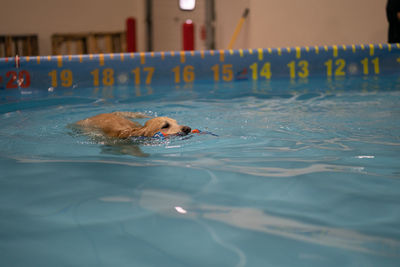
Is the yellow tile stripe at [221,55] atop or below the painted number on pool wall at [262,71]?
atop

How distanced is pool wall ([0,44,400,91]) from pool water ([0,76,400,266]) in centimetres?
242

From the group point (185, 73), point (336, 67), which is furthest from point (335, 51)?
point (185, 73)

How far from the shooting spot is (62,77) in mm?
5992

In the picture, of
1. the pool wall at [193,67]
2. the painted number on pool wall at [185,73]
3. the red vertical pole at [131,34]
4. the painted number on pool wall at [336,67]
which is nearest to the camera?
the pool wall at [193,67]

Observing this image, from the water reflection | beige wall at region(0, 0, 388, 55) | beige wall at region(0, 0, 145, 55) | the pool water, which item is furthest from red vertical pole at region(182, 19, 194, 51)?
the water reflection

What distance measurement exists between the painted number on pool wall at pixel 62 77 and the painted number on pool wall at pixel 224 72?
2.00 meters

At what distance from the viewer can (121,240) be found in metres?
1.52

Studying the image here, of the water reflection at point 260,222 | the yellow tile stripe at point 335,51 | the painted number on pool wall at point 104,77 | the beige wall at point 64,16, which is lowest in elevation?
the water reflection at point 260,222

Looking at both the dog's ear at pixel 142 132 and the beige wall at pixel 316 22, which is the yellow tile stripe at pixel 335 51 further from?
the dog's ear at pixel 142 132

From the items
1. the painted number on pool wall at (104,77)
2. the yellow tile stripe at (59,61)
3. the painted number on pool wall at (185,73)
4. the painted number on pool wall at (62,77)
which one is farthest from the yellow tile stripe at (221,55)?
the yellow tile stripe at (59,61)

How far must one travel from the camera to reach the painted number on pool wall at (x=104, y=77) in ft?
20.1

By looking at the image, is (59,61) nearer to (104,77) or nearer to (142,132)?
(104,77)

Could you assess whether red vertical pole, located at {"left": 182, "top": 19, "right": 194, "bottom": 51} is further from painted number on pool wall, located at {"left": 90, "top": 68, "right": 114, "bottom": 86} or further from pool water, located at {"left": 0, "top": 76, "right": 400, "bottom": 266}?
pool water, located at {"left": 0, "top": 76, "right": 400, "bottom": 266}

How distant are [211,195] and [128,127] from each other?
1.58 metres
